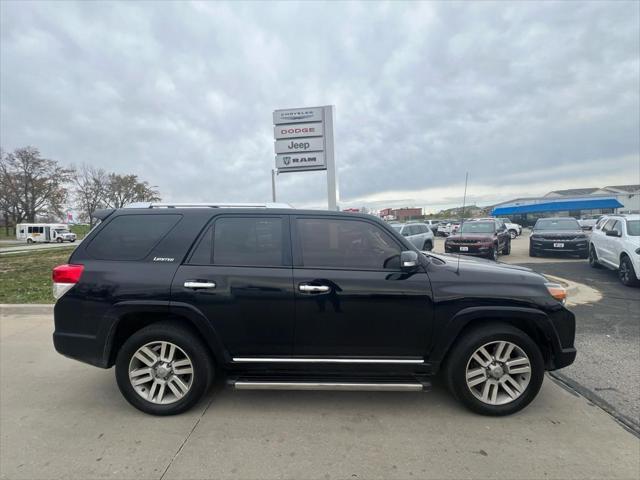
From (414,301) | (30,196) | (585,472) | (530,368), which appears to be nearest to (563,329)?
(530,368)

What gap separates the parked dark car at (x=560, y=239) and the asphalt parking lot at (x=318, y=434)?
10115mm

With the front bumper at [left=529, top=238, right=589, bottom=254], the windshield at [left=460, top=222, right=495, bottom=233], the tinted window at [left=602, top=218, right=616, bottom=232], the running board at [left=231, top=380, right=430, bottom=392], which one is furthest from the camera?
the windshield at [left=460, top=222, right=495, bottom=233]

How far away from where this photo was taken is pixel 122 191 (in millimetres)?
50906

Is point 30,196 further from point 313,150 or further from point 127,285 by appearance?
point 127,285

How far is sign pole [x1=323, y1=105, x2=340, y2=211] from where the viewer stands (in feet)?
27.0

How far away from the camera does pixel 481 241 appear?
11672mm

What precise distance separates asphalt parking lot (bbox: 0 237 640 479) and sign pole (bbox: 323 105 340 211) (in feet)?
18.3

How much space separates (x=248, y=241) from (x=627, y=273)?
8.83 m

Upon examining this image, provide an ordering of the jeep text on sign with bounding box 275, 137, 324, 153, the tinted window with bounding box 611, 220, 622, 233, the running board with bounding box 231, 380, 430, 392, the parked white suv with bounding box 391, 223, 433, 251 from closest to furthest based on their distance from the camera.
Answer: the running board with bounding box 231, 380, 430, 392
the tinted window with bounding box 611, 220, 622, 233
the jeep text on sign with bounding box 275, 137, 324, 153
the parked white suv with bounding box 391, 223, 433, 251

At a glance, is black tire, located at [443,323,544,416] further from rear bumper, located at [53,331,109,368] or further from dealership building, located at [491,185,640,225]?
dealership building, located at [491,185,640,225]

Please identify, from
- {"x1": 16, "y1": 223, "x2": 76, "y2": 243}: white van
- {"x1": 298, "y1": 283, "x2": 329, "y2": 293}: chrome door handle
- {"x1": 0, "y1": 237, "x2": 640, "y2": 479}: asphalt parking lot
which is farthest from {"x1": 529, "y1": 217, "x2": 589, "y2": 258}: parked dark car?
{"x1": 16, "y1": 223, "x2": 76, "y2": 243}: white van

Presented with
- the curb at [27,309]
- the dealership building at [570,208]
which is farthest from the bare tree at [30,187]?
the dealership building at [570,208]

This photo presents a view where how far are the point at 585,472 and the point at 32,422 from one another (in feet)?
13.9

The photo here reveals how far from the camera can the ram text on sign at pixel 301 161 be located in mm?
8453
